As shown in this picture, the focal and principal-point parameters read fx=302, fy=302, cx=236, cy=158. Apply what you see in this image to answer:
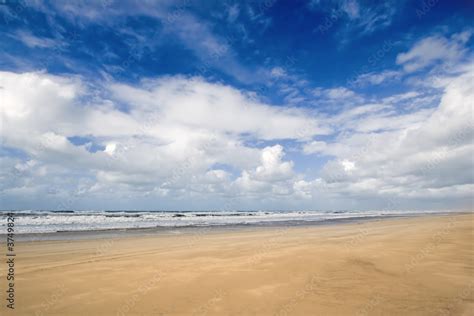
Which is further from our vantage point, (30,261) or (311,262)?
(30,261)

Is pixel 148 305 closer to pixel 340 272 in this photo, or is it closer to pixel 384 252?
pixel 340 272

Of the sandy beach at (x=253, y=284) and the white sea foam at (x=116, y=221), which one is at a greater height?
the sandy beach at (x=253, y=284)

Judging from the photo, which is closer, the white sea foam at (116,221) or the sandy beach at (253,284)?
the sandy beach at (253,284)

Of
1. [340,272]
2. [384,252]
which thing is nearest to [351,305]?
[340,272]

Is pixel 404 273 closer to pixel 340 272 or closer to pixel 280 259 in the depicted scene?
pixel 340 272

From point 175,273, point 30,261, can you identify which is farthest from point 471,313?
point 30,261

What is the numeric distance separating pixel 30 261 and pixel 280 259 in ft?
26.7

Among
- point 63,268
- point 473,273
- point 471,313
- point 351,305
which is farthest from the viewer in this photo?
point 63,268

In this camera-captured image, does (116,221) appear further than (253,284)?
Yes

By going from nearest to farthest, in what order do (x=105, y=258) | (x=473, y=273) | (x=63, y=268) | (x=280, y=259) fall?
(x=473, y=273) → (x=63, y=268) → (x=280, y=259) → (x=105, y=258)

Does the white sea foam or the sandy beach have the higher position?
the sandy beach

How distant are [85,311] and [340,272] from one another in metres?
5.81

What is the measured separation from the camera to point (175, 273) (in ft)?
25.5

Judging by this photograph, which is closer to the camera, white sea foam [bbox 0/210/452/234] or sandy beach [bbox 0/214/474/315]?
sandy beach [bbox 0/214/474/315]
